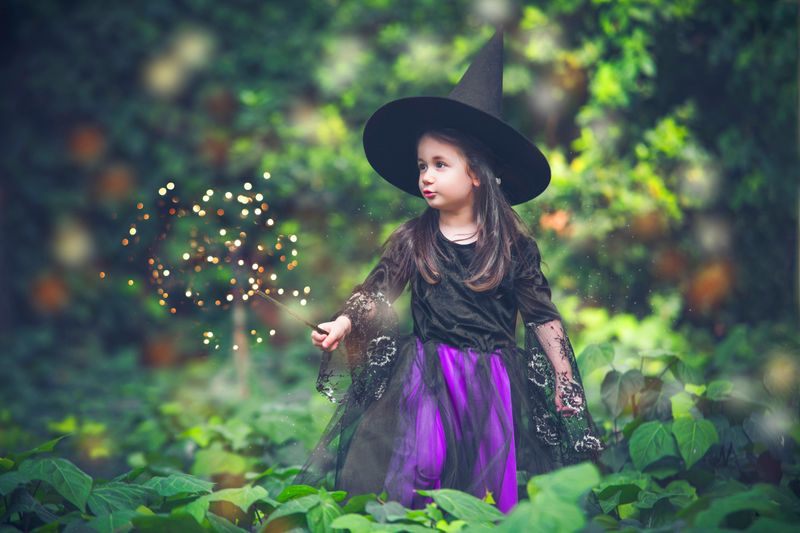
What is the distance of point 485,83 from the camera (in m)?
3.03

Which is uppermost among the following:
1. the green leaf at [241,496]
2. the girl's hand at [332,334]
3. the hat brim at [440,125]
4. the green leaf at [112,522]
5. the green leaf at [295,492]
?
the hat brim at [440,125]

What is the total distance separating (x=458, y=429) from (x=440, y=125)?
1.04 m

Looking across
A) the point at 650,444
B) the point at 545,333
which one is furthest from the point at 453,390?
the point at 650,444

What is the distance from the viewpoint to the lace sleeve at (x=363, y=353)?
9.79ft

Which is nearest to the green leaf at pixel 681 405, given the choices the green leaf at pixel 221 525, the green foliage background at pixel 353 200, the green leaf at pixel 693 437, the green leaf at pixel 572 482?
the green foliage background at pixel 353 200

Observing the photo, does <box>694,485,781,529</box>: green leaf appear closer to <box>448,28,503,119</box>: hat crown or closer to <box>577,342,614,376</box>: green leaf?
<box>577,342,614,376</box>: green leaf

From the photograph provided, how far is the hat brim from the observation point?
297 cm

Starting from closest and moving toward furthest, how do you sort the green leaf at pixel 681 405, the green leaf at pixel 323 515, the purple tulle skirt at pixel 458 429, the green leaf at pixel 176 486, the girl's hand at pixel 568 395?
the green leaf at pixel 323 515 < the green leaf at pixel 176 486 < the purple tulle skirt at pixel 458 429 < the girl's hand at pixel 568 395 < the green leaf at pixel 681 405

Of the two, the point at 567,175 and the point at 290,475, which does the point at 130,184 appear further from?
the point at 290,475

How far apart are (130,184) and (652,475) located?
5.47 m

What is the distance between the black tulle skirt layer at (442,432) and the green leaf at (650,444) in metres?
0.37

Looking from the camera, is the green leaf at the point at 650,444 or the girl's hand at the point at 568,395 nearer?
the girl's hand at the point at 568,395

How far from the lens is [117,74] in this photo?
24.3 ft

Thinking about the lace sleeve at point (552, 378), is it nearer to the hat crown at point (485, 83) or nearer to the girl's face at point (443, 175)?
the girl's face at point (443, 175)
